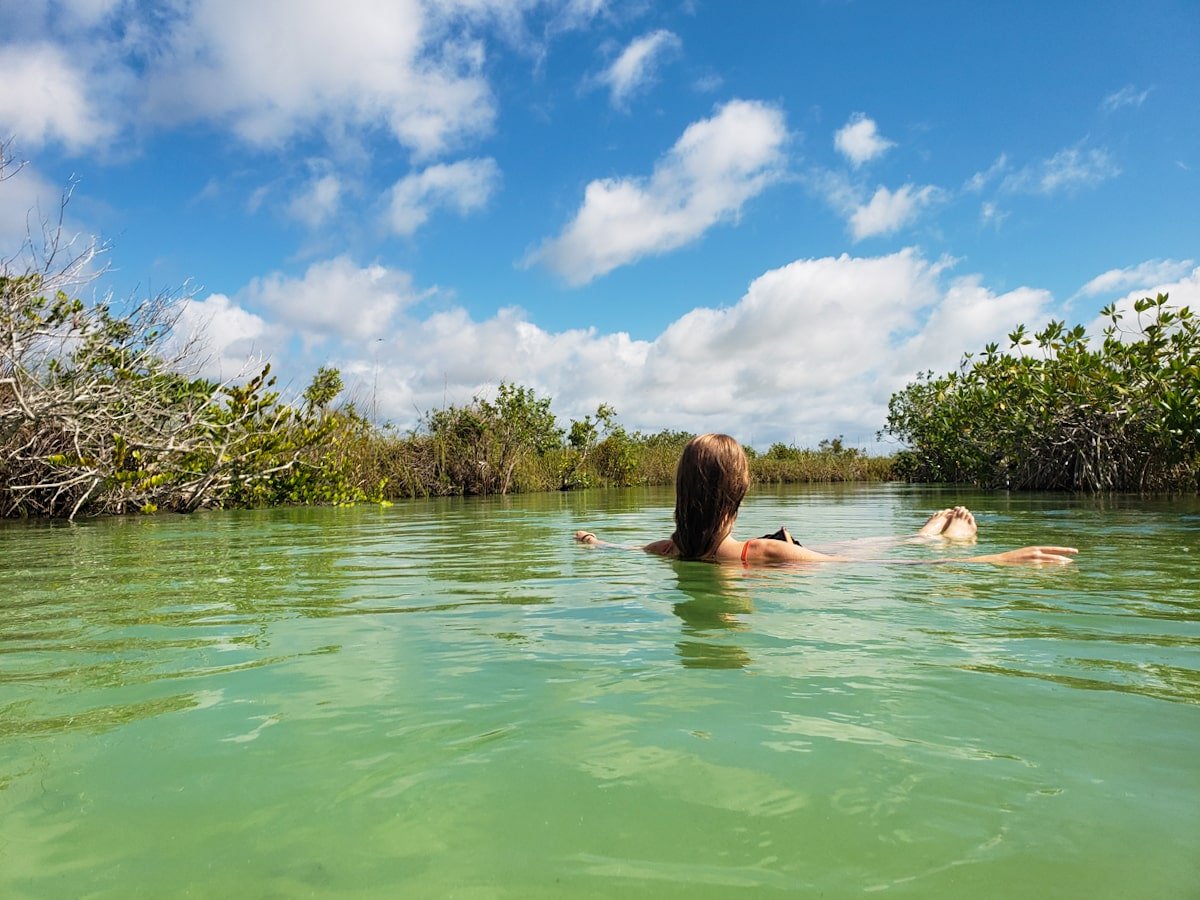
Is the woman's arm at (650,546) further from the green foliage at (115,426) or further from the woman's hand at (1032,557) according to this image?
the green foliage at (115,426)

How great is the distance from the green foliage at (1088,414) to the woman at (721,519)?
32.5ft

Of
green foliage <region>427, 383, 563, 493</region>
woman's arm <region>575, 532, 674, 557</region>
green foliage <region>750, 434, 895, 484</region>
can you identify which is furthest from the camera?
green foliage <region>750, 434, 895, 484</region>

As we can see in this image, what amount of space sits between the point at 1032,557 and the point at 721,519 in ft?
6.60

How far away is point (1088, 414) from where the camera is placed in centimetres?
1938

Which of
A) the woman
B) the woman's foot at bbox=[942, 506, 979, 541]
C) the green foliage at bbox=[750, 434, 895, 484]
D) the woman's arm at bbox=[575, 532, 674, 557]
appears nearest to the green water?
the woman

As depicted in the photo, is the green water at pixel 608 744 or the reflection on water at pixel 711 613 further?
the reflection on water at pixel 711 613

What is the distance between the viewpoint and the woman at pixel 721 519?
489 centimetres

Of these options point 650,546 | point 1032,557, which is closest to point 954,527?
point 1032,557

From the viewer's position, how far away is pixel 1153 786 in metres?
1.55

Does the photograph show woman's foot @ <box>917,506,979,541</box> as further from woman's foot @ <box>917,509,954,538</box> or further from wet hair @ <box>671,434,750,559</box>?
wet hair @ <box>671,434,750,559</box>

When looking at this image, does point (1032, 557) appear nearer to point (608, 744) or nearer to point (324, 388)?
point (608, 744)

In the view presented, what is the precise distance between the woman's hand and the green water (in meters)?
0.82

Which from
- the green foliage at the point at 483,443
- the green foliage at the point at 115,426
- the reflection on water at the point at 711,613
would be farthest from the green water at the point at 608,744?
the green foliage at the point at 483,443

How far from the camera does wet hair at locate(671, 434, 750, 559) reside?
4871mm
